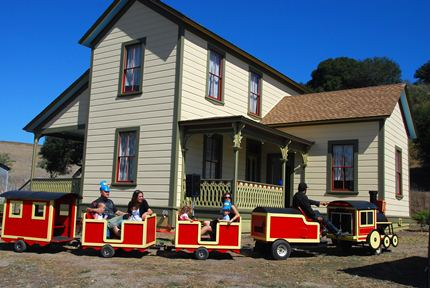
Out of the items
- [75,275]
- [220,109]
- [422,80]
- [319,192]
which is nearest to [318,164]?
[319,192]

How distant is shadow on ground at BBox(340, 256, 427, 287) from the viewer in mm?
8352

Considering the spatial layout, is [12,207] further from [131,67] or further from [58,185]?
[58,185]

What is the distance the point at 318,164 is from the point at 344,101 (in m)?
3.40

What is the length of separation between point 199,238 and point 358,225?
13.3ft

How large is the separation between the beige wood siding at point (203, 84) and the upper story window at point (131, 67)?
1.99 meters

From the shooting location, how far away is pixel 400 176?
20922 mm

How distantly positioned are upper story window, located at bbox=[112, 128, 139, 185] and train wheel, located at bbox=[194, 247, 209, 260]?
7548 mm

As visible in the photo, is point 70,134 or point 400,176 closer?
point 400,176

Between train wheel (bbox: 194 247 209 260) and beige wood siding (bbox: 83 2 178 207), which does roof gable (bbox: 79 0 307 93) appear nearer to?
beige wood siding (bbox: 83 2 178 207)

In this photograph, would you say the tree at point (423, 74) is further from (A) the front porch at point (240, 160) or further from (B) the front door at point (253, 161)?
(B) the front door at point (253, 161)

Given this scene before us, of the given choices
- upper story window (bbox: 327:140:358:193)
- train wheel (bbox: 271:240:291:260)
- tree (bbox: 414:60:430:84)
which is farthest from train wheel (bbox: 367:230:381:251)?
tree (bbox: 414:60:430:84)

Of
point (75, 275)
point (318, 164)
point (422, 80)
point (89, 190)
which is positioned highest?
point (422, 80)

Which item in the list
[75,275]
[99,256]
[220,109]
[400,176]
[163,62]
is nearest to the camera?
[75,275]

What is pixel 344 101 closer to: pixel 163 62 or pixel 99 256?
pixel 163 62
